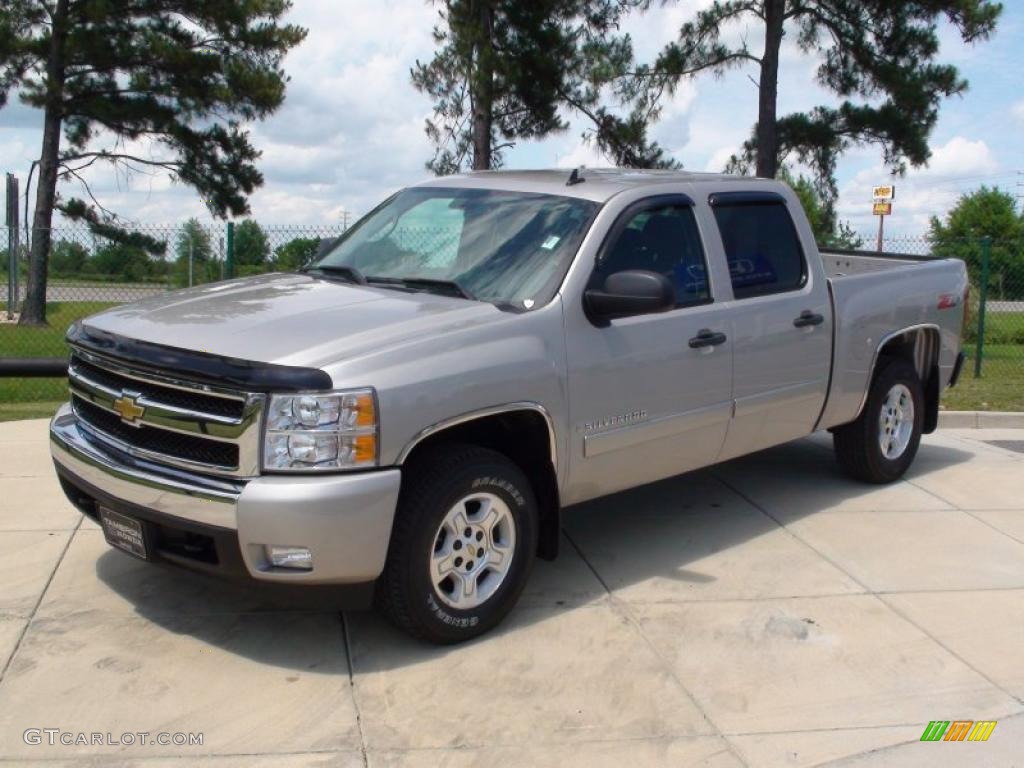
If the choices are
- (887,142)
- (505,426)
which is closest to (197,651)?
(505,426)

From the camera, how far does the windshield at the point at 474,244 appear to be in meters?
5.35

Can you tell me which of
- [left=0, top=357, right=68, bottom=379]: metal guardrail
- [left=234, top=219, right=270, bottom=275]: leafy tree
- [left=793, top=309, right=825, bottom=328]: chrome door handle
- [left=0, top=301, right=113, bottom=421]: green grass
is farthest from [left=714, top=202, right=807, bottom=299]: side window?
[left=0, top=301, right=113, bottom=421]: green grass

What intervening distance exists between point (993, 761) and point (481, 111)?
1622 cm

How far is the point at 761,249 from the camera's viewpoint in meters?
6.50

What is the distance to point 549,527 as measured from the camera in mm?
5344

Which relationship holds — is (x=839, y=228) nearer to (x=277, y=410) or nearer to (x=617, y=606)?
(x=617, y=606)

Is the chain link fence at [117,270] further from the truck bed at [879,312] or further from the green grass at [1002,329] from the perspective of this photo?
the green grass at [1002,329]

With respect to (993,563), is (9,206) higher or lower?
higher

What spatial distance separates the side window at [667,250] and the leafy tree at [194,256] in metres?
6.21

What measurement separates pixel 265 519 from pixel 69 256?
9.53 meters

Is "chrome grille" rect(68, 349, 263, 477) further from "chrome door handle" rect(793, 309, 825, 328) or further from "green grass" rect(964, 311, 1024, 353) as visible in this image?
"green grass" rect(964, 311, 1024, 353)

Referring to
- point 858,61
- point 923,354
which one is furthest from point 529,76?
→ point 923,354

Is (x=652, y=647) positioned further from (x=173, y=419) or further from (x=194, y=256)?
(x=194, y=256)

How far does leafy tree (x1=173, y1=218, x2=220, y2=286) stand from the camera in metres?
11.2
